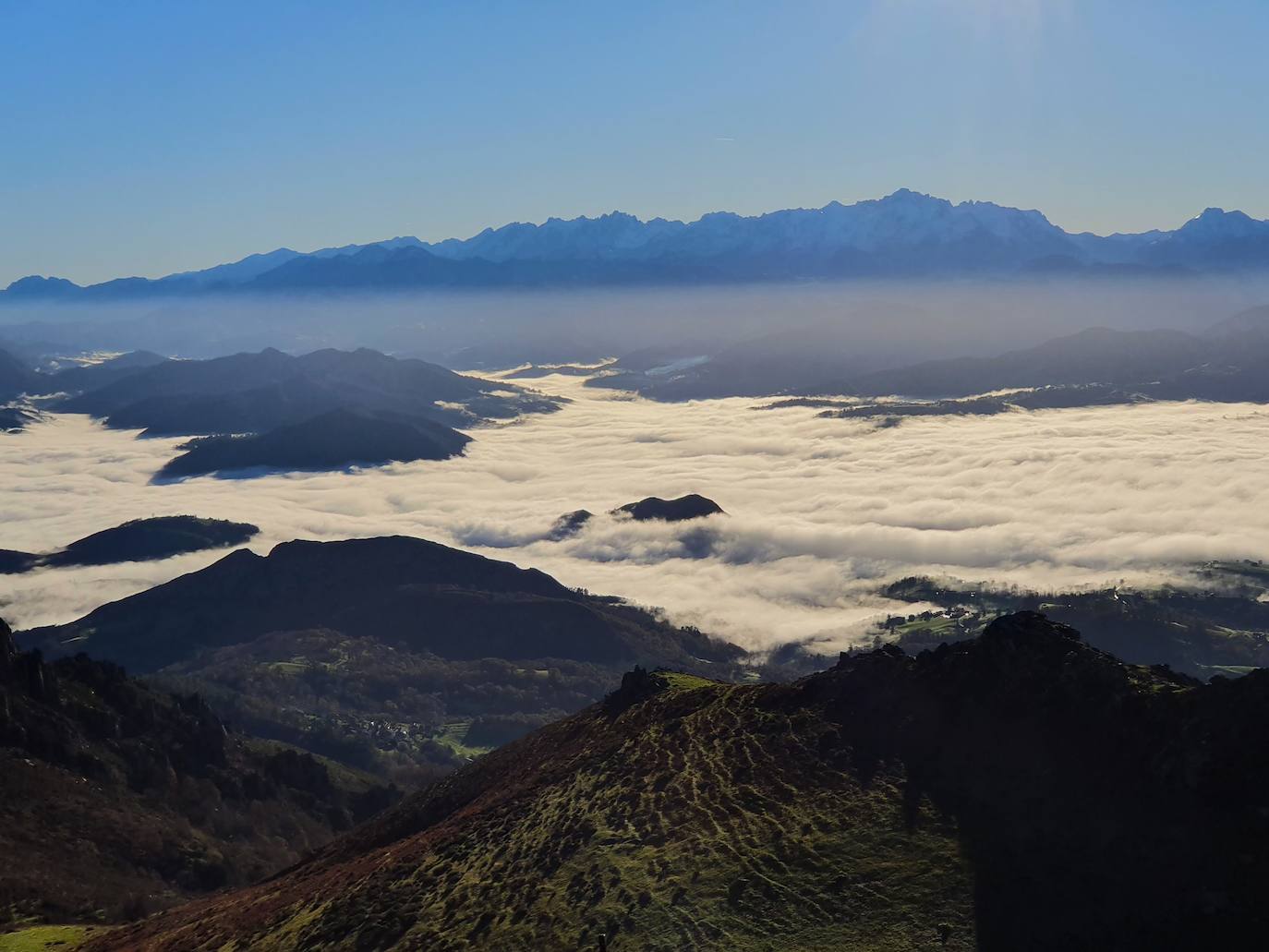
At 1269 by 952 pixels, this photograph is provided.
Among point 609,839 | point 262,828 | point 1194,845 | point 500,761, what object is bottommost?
point 262,828

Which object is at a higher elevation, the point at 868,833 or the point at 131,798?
the point at 868,833

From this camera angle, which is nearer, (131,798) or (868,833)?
(868,833)

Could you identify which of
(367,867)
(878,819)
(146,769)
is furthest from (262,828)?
(878,819)

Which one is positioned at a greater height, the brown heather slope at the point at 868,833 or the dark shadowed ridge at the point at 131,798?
the brown heather slope at the point at 868,833

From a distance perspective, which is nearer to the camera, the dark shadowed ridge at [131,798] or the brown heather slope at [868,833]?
the brown heather slope at [868,833]

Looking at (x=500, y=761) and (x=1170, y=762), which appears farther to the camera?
(x=500, y=761)

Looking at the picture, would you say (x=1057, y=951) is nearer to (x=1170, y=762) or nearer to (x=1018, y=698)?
(x=1170, y=762)

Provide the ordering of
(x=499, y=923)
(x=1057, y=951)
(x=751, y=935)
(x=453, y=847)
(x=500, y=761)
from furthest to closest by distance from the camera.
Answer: (x=500, y=761), (x=453, y=847), (x=499, y=923), (x=751, y=935), (x=1057, y=951)

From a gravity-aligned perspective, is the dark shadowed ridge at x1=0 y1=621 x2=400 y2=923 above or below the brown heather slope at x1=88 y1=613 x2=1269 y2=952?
below
